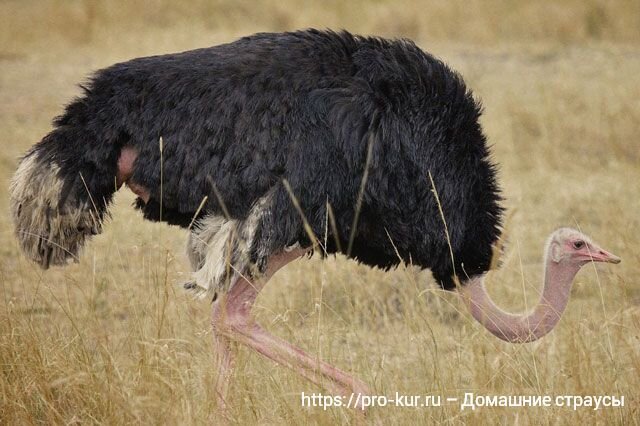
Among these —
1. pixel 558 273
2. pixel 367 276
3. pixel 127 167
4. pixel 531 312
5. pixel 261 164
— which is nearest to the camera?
pixel 261 164

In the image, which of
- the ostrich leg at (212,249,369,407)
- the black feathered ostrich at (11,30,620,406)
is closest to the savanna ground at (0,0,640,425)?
the ostrich leg at (212,249,369,407)

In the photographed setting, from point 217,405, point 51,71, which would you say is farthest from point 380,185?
point 51,71

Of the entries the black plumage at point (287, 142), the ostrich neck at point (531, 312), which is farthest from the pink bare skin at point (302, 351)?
the black plumage at point (287, 142)

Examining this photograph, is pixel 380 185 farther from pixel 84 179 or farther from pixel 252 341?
pixel 84 179

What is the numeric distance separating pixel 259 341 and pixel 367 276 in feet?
6.90

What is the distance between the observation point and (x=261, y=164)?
13.4ft

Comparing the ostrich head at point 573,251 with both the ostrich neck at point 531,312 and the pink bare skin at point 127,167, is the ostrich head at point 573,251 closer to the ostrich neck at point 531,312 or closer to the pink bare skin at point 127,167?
the ostrich neck at point 531,312

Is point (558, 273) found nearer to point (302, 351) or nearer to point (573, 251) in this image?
point (573, 251)

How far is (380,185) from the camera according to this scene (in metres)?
4.18

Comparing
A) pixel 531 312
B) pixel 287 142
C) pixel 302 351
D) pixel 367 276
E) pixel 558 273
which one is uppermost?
pixel 287 142

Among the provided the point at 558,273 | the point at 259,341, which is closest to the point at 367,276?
the point at 558,273

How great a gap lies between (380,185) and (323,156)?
0.24 m

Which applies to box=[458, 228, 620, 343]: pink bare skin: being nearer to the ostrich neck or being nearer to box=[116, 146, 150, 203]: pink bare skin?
the ostrich neck

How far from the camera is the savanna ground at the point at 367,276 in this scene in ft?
12.5
